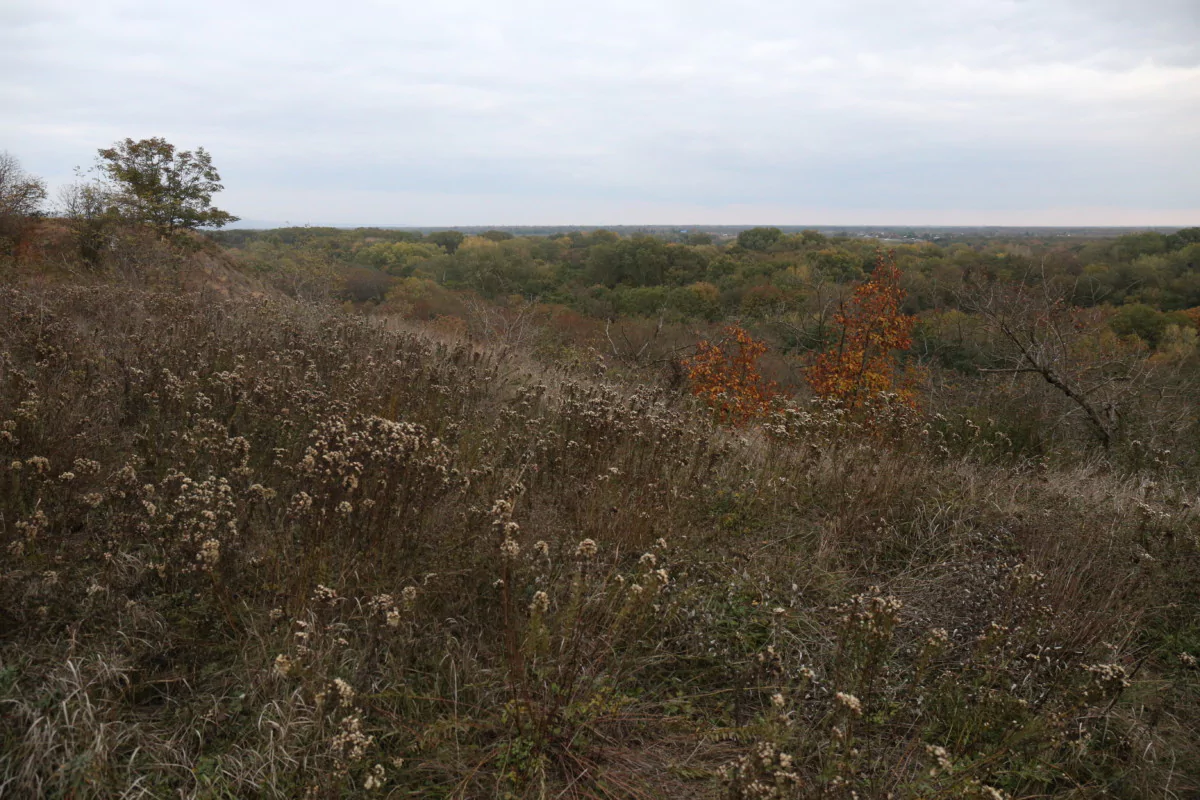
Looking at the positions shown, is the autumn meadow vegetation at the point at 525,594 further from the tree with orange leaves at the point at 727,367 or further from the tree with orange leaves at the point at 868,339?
the tree with orange leaves at the point at 868,339

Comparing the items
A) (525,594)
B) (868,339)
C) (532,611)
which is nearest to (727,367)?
(868,339)

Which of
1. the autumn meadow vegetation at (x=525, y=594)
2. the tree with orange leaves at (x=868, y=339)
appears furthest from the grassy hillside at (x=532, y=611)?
the tree with orange leaves at (x=868, y=339)

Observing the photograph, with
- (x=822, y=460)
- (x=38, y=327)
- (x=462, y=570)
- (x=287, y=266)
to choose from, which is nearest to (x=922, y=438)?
(x=822, y=460)

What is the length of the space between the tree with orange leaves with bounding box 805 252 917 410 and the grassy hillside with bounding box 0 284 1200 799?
11932mm

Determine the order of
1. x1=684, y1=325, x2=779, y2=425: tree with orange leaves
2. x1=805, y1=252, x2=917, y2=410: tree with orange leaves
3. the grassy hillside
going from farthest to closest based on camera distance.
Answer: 1. x1=805, y1=252, x2=917, y2=410: tree with orange leaves
2. x1=684, y1=325, x2=779, y2=425: tree with orange leaves
3. the grassy hillside

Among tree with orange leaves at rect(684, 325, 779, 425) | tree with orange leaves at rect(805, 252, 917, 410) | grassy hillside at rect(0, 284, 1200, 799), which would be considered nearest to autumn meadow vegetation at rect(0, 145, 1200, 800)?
grassy hillside at rect(0, 284, 1200, 799)

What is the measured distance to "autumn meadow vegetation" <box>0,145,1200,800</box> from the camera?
214 cm

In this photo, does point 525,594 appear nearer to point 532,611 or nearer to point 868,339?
point 532,611

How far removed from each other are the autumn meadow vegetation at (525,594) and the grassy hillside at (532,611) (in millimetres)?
18

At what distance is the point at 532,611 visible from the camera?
210cm

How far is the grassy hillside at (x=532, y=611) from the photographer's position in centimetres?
213

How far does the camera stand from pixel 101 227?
13711 mm

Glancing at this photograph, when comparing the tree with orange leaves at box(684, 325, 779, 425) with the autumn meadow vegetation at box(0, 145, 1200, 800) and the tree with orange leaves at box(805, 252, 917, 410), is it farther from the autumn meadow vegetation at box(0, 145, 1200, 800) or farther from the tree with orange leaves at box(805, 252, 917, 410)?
the autumn meadow vegetation at box(0, 145, 1200, 800)

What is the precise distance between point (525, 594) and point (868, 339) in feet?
51.9
